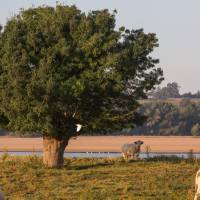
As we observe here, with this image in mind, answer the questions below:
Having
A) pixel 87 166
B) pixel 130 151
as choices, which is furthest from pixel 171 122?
pixel 87 166

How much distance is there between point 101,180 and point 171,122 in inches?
3145

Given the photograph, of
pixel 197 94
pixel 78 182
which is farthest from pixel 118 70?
pixel 197 94

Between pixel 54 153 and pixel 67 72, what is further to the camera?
pixel 54 153

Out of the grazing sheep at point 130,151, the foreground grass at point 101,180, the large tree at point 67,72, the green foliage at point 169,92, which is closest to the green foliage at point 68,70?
the large tree at point 67,72

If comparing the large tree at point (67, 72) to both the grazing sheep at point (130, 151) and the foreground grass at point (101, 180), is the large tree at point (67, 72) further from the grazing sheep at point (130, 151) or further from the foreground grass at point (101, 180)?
the grazing sheep at point (130, 151)

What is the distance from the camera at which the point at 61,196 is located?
27391 millimetres

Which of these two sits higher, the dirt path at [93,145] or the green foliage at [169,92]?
the green foliage at [169,92]

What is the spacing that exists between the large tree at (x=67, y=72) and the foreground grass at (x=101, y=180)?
205 cm

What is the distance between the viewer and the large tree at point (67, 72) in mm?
34781

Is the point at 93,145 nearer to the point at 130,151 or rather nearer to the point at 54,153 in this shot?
the point at 130,151

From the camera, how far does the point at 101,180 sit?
3075 cm

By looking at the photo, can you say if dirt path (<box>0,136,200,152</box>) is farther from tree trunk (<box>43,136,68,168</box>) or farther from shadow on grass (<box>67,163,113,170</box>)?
shadow on grass (<box>67,163,113,170</box>)

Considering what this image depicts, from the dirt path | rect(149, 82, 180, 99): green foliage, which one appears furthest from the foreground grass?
rect(149, 82, 180, 99): green foliage

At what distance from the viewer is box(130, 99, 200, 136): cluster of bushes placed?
106 meters
